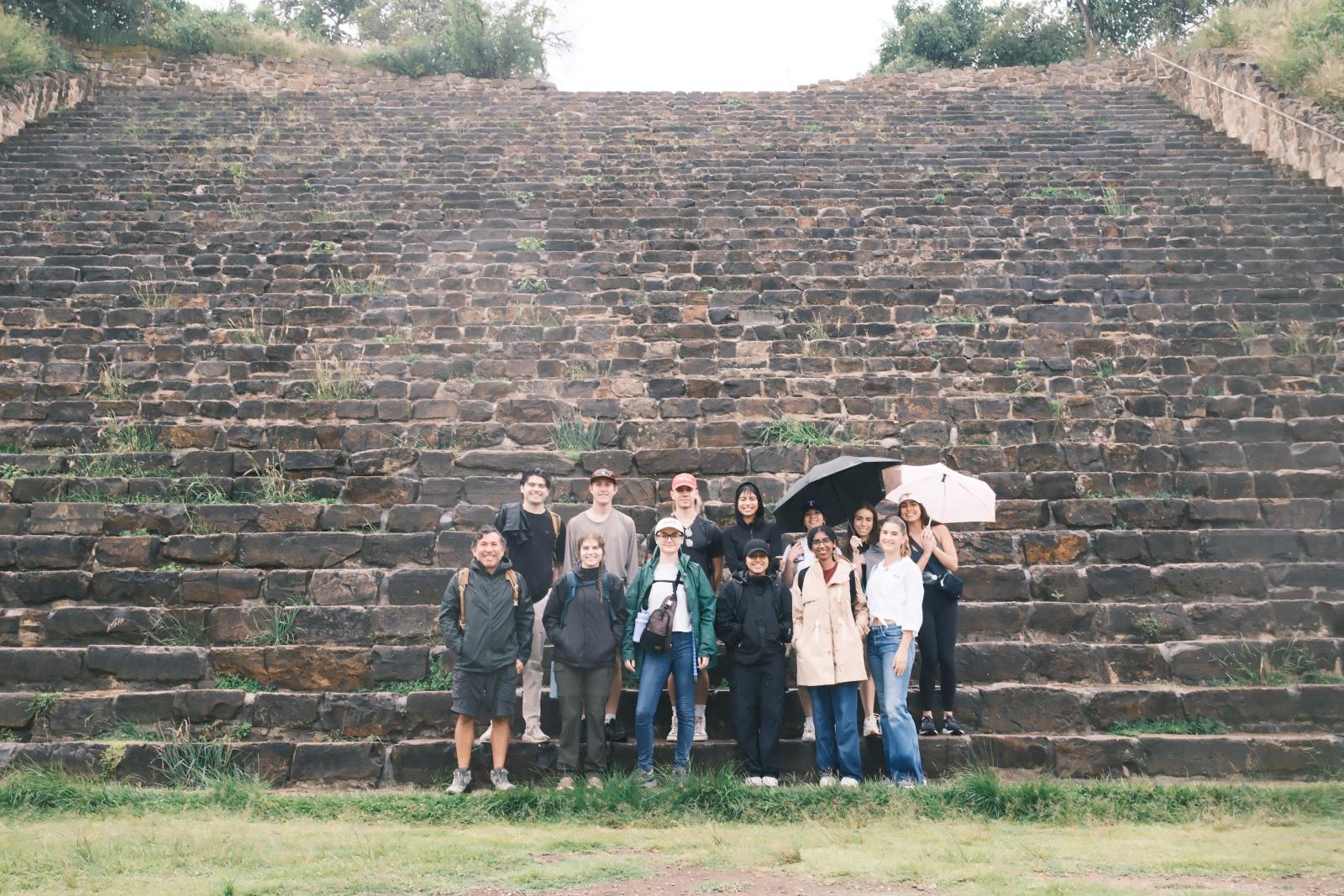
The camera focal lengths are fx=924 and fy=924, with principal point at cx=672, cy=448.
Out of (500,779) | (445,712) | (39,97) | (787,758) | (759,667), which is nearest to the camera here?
(500,779)

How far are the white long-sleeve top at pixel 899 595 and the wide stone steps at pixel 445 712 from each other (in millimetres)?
772

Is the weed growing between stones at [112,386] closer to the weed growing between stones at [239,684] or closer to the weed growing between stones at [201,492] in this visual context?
the weed growing between stones at [201,492]

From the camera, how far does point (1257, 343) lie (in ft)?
28.6

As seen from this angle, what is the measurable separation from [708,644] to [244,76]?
58.5ft

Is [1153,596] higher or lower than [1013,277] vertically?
lower

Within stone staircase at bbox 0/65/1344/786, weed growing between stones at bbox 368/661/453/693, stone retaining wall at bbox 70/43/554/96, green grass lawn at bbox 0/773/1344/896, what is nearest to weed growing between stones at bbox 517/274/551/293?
stone staircase at bbox 0/65/1344/786

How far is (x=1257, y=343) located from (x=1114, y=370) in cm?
148

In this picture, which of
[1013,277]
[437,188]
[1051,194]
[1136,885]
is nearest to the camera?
[1136,885]

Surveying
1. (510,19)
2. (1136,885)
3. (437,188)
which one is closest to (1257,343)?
(1136,885)

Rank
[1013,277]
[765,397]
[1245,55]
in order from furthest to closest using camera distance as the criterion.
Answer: [1245,55] < [1013,277] < [765,397]

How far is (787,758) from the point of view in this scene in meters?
5.38

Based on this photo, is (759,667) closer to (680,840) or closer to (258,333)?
(680,840)

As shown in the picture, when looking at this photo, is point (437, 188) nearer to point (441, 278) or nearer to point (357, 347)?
point (441, 278)

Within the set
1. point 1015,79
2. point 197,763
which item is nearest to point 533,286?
point 197,763
